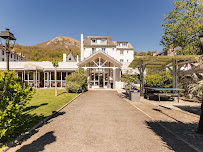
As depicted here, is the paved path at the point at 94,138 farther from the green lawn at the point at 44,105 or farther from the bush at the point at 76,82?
the bush at the point at 76,82

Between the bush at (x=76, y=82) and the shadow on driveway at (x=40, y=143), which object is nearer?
the shadow on driveway at (x=40, y=143)

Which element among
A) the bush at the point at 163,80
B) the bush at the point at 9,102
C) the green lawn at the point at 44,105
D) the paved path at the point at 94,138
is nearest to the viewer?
the bush at the point at 9,102

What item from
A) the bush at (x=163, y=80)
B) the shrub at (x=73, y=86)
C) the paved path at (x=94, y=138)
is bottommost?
the paved path at (x=94, y=138)

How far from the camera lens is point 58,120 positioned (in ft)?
18.9

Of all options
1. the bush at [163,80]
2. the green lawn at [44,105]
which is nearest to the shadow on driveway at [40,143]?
the green lawn at [44,105]

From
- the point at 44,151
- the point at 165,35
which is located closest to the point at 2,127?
the point at 44,151

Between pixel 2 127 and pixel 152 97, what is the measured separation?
11133mm

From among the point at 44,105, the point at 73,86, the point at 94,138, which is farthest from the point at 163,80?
the point at 94,138

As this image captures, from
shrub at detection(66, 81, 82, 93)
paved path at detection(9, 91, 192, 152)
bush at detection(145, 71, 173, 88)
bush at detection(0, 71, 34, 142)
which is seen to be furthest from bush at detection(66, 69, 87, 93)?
bush at detection(0, 71, 34, 142)

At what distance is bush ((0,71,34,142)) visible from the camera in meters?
3.34

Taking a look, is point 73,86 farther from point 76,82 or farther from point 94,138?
point 94,138

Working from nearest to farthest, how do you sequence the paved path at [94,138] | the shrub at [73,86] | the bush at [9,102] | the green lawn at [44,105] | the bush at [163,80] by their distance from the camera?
the bush at [9,102]
the paved path at [94,138]
the green lawn at [44,105]
the bush at [163,80]
the shrub at [73,86]

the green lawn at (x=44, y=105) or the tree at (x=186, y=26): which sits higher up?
the tree at (x=186, y=26)

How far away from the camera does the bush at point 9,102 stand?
131 inches
